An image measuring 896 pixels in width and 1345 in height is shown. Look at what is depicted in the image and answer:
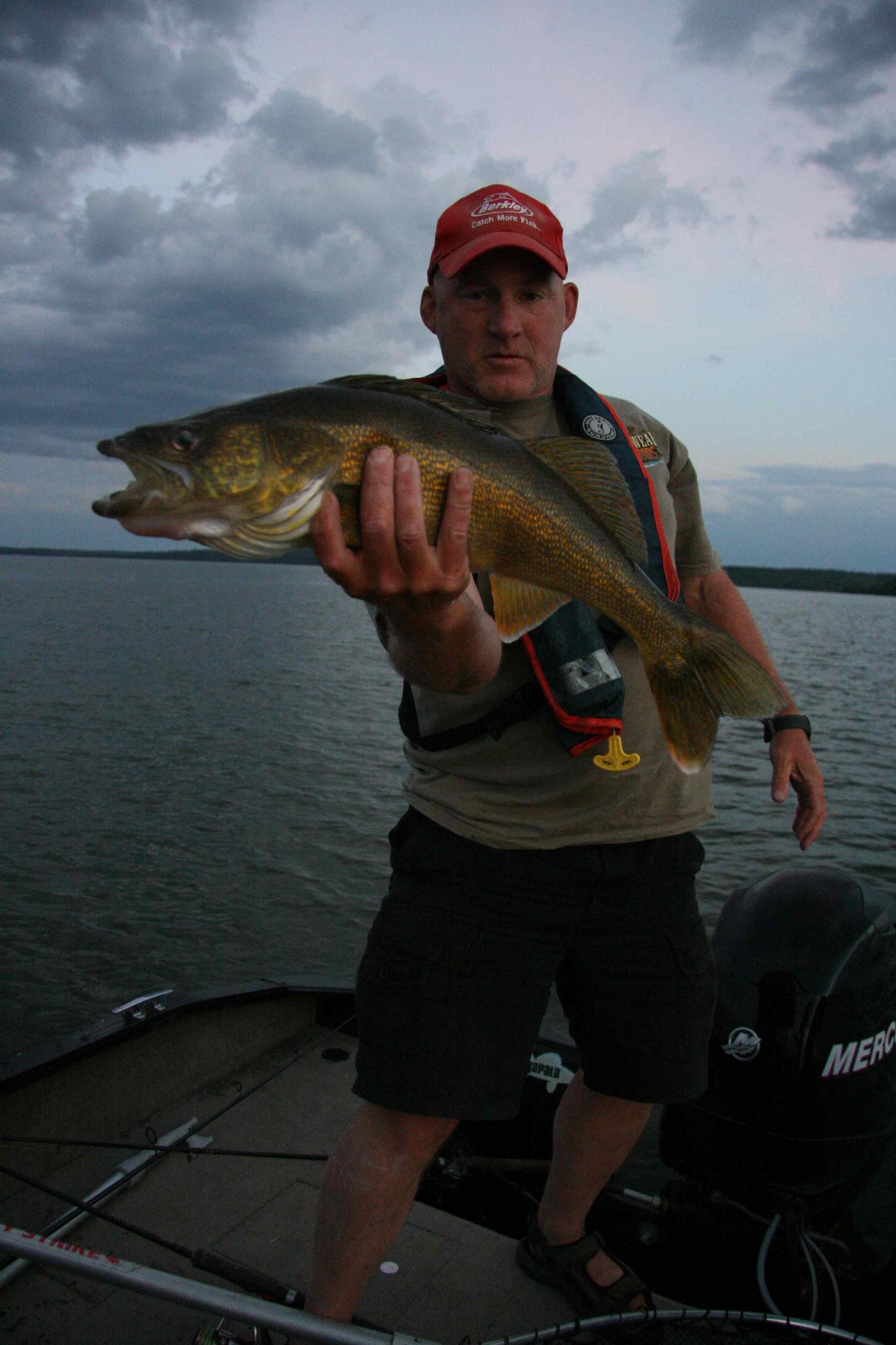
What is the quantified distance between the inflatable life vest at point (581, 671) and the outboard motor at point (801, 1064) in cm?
136

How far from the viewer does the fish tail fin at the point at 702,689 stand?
2.66 meters

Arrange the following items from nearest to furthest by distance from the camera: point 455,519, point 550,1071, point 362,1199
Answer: point 455,519
point 362,1199
point 550,1071

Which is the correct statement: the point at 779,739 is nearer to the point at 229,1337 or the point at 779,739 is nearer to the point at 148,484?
Result: the point at 148,484

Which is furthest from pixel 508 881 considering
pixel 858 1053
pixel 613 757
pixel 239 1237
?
pixel 239 1237

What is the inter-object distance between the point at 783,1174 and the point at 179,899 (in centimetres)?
777

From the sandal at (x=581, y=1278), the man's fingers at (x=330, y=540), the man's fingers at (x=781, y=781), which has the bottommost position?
the sandal at (x=581, y=1278)

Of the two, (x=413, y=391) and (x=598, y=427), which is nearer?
(x=413, y=391)

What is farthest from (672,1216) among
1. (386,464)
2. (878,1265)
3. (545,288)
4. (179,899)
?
(179,899)

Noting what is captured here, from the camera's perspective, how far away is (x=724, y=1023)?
3.54 meters

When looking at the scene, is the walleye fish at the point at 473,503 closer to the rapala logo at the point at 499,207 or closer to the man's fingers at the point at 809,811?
the man's fingers at the point at 809,811

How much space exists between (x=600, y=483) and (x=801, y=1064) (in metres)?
2.32

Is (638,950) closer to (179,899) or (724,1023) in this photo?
(724,1023)

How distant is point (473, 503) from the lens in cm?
234

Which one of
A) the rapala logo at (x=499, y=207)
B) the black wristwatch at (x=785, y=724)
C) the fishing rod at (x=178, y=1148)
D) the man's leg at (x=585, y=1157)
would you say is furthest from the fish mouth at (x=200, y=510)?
the fishing rod at (x=178, y=1148)
